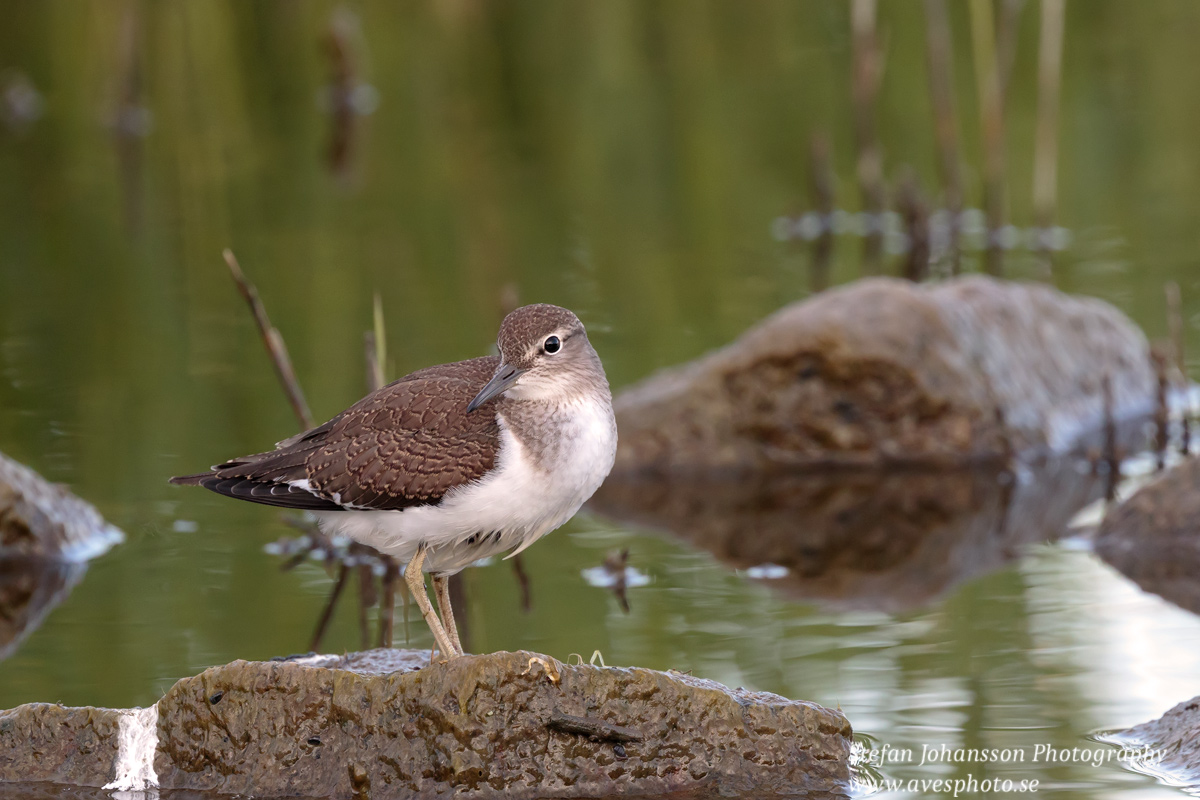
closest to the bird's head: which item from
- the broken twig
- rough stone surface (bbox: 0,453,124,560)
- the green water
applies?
the broken twig

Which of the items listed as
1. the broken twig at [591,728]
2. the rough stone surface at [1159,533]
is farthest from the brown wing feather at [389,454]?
the rough stone surface at [1159,533]

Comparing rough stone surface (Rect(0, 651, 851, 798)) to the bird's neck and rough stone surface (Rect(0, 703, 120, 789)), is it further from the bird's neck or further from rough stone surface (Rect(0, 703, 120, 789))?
the bird's neck

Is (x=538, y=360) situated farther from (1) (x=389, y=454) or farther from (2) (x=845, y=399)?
(2) (x=845, y=399)

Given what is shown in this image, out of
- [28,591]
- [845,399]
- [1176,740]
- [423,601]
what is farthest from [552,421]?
[845,399]

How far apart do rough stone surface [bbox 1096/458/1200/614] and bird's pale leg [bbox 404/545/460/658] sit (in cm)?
363

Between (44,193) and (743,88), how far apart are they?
727 centimetres

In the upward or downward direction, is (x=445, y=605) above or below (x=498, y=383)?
below

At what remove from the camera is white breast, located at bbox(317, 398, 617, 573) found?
553 centimetres

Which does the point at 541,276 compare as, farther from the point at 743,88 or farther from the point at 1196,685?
the point at 1196,685

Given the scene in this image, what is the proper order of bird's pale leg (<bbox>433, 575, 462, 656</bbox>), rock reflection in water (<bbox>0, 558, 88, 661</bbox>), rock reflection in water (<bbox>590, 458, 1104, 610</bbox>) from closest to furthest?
1. bird's pale leg (<bbox>433, 575, 462, 656</bbox>)
2. rock reflection in water (<bbox>0, 558, 88, 661</bbox>)
3. rock reflection in water (<bbox>590, 458, 1104, 610</bbox>)

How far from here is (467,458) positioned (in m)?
5.65

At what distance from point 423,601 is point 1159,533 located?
4.05m

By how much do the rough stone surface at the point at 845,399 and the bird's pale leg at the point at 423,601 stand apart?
418 cm

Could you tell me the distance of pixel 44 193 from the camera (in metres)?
16.5
